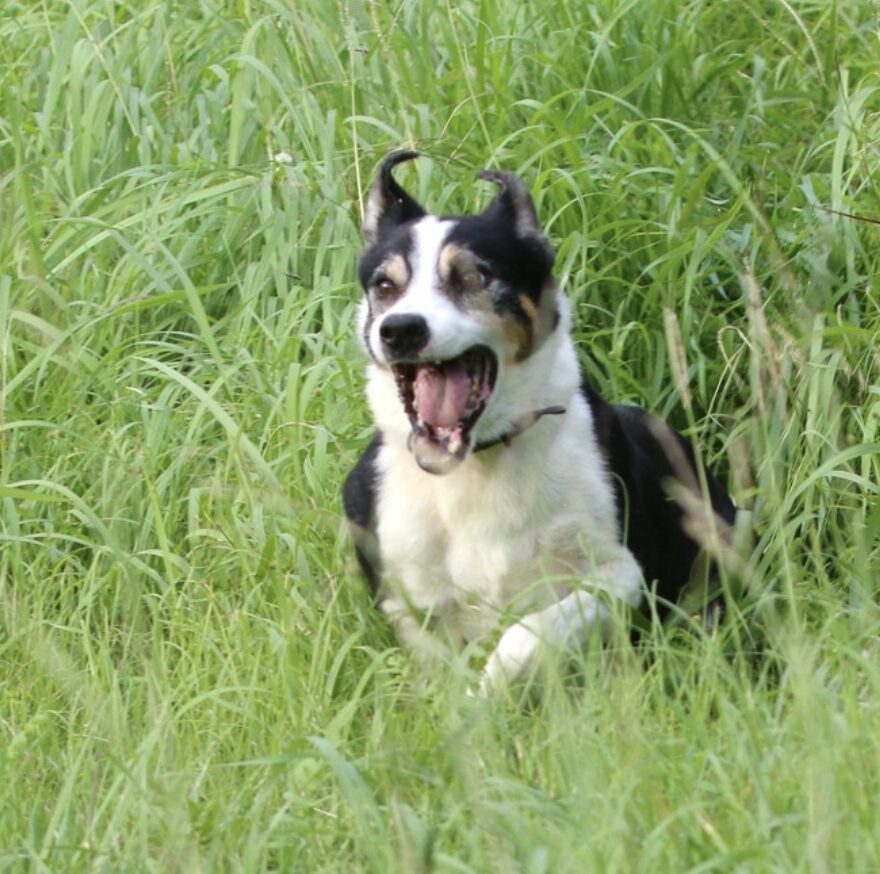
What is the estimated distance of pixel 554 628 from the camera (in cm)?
377

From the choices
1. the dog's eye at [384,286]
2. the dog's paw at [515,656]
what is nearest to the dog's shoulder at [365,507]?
the dog's eye at [384,286]

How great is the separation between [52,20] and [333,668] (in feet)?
10.4

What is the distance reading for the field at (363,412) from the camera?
2896mm

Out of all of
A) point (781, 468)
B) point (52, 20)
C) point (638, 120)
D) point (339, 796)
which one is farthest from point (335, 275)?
point (339, 796)

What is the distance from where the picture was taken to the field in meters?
2.90

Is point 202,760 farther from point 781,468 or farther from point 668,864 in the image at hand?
point 781,468

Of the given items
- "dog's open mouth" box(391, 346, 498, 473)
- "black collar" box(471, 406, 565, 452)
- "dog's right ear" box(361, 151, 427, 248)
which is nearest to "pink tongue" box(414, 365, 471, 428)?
"dog's open mouth" box(391, 346, 498, 473)

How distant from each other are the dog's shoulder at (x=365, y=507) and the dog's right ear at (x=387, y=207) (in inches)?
18.8

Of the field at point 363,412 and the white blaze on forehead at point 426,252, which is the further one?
the white blaze on forehead at point 426,252

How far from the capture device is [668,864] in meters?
2.55

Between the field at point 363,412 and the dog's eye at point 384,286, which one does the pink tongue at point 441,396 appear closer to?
the dog's eye at point 384,286

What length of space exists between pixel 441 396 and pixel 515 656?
0.61 m

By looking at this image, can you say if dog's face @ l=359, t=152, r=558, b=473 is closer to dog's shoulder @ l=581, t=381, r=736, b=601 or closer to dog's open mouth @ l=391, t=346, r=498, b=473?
→ dog's open mouth @ l=391, t=346, r=498, b=473

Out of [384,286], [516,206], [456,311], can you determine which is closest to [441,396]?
[456,311]
